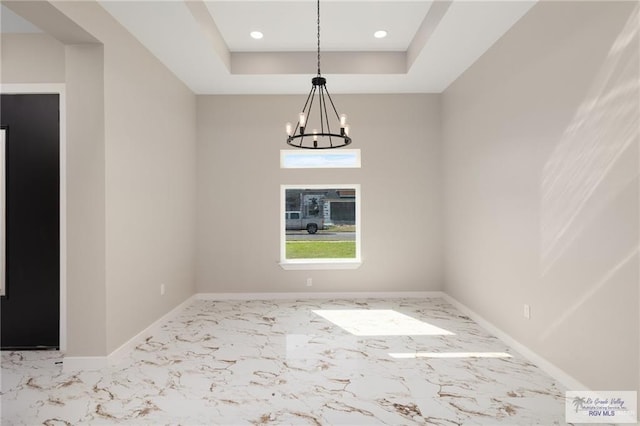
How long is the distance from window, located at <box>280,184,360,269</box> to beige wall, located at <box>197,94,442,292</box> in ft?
0.65

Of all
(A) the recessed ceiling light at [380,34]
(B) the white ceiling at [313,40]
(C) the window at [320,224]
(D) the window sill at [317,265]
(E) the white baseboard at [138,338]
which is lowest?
(E) the white baseboard at [138,338]

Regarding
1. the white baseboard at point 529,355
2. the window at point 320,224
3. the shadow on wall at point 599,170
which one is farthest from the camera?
the window at point 320,224

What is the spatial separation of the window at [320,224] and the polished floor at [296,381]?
1458 millimetres

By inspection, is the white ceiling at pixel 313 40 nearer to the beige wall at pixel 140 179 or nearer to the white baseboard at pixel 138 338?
the beige wall at pixel 140 179

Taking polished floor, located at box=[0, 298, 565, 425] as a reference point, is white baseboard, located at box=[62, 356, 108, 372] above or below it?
above

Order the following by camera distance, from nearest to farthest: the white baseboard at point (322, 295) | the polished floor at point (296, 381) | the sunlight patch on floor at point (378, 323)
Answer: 1. the polished floor at point (296, 381)
2. the sunlight patch on floor at point (378, 323)
3. the white baseboard at point (322, 295)

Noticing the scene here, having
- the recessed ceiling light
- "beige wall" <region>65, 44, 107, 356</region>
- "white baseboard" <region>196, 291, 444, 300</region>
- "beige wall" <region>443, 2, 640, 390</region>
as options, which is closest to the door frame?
"beige wall" <region>65, 44, 107, 356</region>

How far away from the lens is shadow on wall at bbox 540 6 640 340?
2.00 meters

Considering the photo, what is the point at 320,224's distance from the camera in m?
5.26

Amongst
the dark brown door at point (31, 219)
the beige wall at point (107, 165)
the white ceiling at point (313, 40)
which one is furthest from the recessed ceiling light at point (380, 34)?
the dark brown door at point (31, 219)

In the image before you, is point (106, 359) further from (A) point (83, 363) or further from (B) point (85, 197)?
(B) point (85, 197)

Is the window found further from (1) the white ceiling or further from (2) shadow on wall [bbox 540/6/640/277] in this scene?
(2) shadow on wall [bbox 540/6/640/277]

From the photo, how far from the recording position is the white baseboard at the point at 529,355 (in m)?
2.46

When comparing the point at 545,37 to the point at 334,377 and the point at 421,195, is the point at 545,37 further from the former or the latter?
the point at 334,377
